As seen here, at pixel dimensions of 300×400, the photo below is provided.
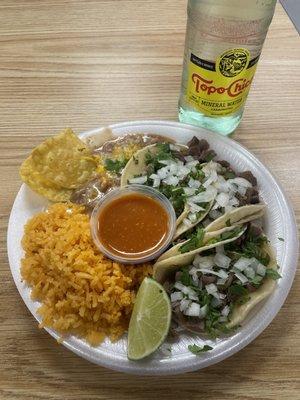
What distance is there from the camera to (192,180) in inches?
54.2

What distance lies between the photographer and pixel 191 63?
1423 mm

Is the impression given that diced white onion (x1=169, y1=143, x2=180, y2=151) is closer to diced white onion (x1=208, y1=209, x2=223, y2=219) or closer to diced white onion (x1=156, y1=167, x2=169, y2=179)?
diced white onion (x1=156, y1=167, x2=169, y2=179)

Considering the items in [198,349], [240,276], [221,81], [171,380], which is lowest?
[171,380]

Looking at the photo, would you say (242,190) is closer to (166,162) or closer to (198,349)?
(166,162)

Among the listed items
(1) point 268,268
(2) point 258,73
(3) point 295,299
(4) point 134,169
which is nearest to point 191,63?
(4) point 134,169

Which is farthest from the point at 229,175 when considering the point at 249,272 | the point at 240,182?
the point at 249,272

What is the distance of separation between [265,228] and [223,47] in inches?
23.8

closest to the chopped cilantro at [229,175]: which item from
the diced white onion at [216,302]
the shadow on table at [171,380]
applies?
the diced white onion at [216,302]

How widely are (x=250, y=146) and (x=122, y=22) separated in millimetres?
956

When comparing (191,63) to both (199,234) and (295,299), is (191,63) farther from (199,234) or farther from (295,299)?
(295,299)

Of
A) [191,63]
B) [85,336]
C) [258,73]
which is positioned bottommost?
[85,336]

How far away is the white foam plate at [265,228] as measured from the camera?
1108mm

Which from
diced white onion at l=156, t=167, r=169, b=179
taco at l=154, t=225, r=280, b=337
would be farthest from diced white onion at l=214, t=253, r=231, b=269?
diced white onion at l=156, t=167, r=169, b=179

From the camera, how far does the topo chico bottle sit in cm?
134
